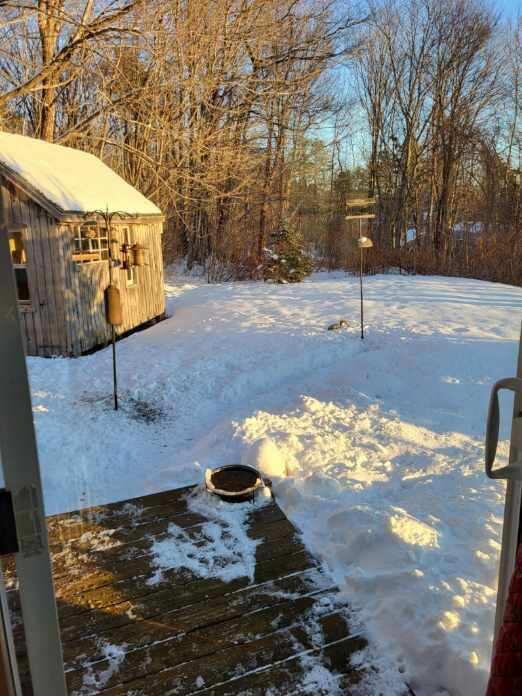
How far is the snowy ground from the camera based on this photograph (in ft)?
7.02

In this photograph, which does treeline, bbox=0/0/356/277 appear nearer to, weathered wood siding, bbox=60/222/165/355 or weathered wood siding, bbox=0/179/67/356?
weathered wood siding, bbox=60/222/165/355

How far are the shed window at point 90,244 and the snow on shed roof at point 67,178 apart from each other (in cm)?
28

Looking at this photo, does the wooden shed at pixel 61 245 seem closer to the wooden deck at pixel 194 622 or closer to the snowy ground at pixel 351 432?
the snowy ground at pixel 351 432

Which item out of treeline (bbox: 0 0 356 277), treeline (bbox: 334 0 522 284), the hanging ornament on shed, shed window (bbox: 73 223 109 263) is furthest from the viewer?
treeline (bbox: 334 0 522 284)

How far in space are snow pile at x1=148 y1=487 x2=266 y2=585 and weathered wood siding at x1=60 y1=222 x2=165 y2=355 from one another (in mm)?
4821

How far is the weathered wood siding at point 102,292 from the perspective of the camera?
22.8ft

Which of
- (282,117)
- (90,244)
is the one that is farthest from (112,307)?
(282,117)

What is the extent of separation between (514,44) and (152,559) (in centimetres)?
272

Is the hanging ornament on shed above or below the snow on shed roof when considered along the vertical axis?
below

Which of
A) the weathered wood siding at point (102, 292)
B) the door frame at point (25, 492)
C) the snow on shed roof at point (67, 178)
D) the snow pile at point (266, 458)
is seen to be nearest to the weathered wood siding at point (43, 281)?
the weathered wood siding at point (102, 292)

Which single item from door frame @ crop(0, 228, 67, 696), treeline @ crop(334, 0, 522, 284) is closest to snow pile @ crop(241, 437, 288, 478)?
door frame @ crop(0, 228, 67, 696)

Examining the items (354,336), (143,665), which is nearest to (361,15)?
(354,336)

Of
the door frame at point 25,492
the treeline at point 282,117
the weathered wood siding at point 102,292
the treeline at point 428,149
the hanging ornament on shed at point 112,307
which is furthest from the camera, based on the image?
the treeline at point 428,149

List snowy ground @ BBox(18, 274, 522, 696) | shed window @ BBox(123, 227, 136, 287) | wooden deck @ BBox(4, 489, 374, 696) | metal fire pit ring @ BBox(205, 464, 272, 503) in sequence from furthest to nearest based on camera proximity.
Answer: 1. shed window @ BBox(123, 227, 136, 287)
2. metal fire pit ring @ BBox(205, 464, 272, 503)
3. snowy ground @ BBox(18, 274, 522, 696)
4. wooden deck @ BBox(4, 489, 374, 696)
